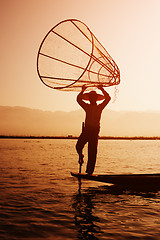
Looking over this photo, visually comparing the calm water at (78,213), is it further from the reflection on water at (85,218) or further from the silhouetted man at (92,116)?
the silhouetted man at (92,116)

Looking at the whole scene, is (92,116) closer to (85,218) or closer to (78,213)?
(78,213)

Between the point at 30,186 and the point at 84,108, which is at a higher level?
the point at 84,108

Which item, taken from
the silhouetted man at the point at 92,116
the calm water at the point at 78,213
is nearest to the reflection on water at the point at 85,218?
the calm water at the point at 78,213

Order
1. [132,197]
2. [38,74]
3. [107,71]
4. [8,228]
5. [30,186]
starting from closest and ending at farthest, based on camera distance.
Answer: [8,228]
[38,74]
[107,71]
[132,197]
[30,186]

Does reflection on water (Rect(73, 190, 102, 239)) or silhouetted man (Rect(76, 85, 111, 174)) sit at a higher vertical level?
Result: silhouetted man (Rect(76, 85, 111, 174))

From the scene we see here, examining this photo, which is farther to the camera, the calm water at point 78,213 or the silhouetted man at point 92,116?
the silhouetted man at point 92,116

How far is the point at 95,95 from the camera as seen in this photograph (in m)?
8.75

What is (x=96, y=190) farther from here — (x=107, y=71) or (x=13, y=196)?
(x=107, y=71)

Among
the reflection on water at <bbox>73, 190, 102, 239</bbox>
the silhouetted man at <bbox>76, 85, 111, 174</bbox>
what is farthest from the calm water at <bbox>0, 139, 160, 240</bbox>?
the silhouetted man at <bbox>76, 85, 111, 174</bbox>

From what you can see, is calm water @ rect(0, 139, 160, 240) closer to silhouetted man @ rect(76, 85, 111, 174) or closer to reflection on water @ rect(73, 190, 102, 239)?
reflection on water @ rect(73, 190, 102, 239)

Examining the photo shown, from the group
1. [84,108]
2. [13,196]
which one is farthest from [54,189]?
[84,108]

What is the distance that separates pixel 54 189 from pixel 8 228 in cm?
484

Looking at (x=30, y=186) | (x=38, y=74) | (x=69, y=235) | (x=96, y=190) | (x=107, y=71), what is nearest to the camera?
(x=69, y=235)

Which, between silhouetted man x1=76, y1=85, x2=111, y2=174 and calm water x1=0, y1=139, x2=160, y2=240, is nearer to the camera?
calm water x1=0, y1=139, x2=160, y2=240
